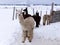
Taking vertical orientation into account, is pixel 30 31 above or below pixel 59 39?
above

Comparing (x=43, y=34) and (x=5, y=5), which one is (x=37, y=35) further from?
(x=5, y=5)

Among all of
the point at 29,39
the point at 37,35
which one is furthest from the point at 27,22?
the point at 37,35

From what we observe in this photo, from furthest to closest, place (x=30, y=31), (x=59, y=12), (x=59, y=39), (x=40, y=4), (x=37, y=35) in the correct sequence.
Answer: (x=40, y=4), (x=59, y=12), (x=37, y=35), (x=59, y=39), (x=30, y=31)

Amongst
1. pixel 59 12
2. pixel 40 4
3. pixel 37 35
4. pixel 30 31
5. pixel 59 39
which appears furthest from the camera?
pixel 40 4

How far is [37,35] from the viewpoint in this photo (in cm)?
628

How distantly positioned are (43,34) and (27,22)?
4.56 ft

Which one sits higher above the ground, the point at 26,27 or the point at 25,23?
the point at 25,23

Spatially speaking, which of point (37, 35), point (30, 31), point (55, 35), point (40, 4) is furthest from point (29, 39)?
point (40, 4)

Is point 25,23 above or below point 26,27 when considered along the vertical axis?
above

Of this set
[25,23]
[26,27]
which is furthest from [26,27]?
[25,23]

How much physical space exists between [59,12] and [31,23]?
4376 mm

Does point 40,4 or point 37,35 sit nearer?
point 37,35

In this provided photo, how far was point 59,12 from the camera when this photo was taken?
9367 mm

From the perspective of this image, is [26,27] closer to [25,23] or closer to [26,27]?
[26,27]
